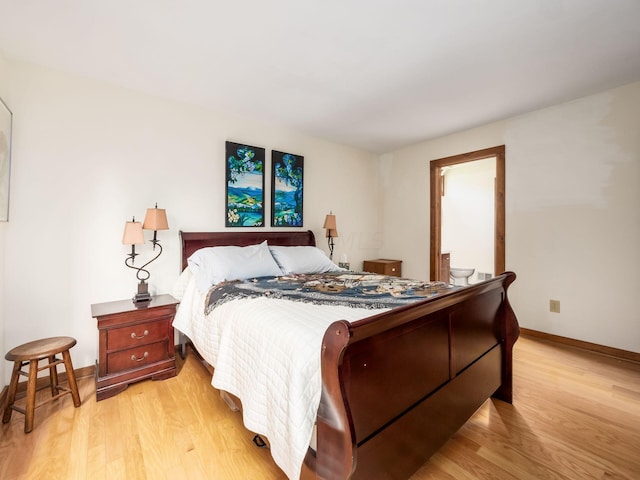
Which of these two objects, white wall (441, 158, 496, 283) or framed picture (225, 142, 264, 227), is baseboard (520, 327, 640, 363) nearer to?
white wall (441, 158, 496, 283)

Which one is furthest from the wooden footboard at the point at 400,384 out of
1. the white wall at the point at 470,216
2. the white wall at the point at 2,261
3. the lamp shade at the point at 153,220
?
the white wall at the point at 470,216

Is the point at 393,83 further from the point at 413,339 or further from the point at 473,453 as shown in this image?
the point at 473,453

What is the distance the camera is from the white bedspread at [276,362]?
1.07 m

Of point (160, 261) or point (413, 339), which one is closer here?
point (413, 339)

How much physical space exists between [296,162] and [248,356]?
2.71 m

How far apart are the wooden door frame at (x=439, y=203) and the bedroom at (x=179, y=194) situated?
0.09m

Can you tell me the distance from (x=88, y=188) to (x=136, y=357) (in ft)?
4.67

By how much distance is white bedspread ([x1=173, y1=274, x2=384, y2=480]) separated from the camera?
1070mm

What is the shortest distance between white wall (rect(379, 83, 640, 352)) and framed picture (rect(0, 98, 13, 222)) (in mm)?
4430

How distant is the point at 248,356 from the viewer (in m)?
1.44

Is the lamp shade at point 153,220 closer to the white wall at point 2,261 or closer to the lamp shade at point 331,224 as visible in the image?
the white wall at point 2,261

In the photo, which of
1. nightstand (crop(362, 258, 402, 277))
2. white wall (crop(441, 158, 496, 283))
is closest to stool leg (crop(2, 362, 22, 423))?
nightstand (crop(362, 258, 402, 277))

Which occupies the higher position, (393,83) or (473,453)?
(393,83)

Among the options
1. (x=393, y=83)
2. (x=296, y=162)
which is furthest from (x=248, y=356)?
(x=296, y=162)
